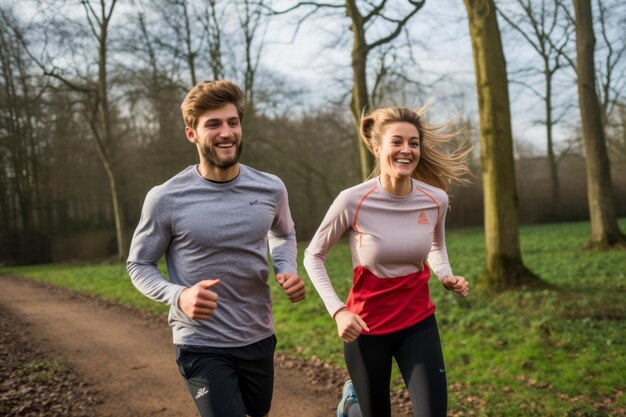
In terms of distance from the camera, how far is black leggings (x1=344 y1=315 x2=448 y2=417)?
287 cm

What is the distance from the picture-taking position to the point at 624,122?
27547 millimetres

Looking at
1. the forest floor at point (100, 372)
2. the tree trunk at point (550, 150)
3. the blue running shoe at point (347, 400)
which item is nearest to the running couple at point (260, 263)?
the blue running shoe at point (347, 400)

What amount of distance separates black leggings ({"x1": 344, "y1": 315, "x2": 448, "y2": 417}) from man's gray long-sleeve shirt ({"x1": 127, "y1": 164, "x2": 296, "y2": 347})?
604 mm

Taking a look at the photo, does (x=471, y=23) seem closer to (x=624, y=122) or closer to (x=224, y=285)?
(x=224, y=285)

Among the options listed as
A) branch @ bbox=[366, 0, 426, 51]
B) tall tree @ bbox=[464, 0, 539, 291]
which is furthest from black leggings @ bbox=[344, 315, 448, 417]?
branch @ bbox=[366, 0, 426, 51]

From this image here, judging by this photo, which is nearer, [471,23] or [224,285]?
[224,285]

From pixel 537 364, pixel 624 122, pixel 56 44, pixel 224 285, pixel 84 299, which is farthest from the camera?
pixel 624 122

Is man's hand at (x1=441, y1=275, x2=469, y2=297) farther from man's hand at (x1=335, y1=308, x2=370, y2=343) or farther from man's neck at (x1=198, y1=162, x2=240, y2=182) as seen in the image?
man's neck at (x1=198, y1=162, x2=240, y2=182)

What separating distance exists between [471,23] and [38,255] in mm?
9152

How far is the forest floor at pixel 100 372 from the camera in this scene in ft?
17.1

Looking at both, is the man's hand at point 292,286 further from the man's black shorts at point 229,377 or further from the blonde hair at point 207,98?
the blonde hair at point 207,98

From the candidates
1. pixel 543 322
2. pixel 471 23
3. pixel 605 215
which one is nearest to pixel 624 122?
pixel 605 215

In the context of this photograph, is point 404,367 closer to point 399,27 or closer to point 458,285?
point 458,285

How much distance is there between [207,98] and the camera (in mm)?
2746
